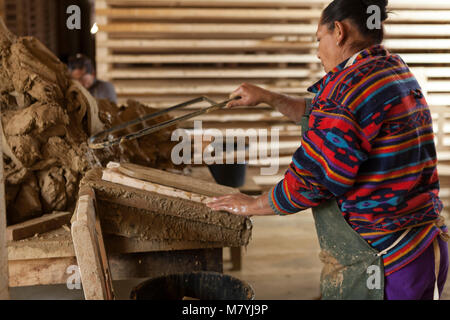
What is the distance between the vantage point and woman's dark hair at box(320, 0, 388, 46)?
5.79 feet

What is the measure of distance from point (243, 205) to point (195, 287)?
491 millimetres

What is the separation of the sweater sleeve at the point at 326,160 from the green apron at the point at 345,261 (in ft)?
0.46

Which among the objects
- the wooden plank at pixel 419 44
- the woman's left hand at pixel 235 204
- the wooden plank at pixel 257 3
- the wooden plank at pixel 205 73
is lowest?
the woman's left hand at pixel 235 204

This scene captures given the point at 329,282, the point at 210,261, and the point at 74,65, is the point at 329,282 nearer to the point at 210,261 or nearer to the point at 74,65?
the point at 210,261

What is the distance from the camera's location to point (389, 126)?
169 cm

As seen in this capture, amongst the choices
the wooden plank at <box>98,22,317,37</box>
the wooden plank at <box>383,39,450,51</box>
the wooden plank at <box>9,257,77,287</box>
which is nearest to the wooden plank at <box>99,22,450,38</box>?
the wooden plank at <box>98,22,317,37</box>

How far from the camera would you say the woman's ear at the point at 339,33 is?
1.78 metres

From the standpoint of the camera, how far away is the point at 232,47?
648cm

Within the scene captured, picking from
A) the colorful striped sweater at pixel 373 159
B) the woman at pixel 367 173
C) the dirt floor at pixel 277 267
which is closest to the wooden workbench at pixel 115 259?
the woman at pixel 367 173

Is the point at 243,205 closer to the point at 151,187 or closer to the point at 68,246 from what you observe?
the point at 151,187

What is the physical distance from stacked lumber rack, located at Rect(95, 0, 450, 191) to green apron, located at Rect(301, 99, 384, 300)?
422 centimetres

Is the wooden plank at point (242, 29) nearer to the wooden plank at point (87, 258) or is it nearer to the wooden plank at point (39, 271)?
the wooden plank at point (39, 271)

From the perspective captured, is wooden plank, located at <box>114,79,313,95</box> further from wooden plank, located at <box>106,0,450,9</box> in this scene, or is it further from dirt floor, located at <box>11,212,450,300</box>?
dirt floor, located at <box>11,212,450,300</box>
